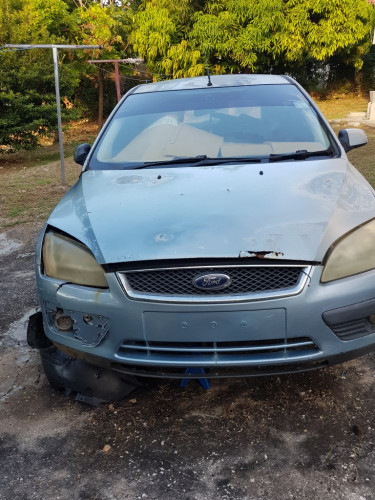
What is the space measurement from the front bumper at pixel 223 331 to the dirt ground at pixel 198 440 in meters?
0.35

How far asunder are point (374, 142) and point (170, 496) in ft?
37.6

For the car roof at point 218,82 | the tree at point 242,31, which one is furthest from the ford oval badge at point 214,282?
the tree at point 242,31

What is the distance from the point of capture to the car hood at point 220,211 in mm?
2182

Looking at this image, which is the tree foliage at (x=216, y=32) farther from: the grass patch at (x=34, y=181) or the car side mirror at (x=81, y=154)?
the car side mirror at (x=81, y=154)

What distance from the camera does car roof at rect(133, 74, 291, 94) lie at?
3.95 meters

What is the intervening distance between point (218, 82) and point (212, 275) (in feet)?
7.81

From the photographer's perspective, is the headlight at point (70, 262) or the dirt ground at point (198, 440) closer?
the dirt ground at point (198, 440)

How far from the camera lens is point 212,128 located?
3.47 metres

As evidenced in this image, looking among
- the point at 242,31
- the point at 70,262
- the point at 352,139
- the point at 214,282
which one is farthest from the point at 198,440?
the point at 242,31

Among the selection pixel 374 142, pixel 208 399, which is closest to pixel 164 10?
pixel 374 142

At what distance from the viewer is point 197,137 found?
340 centimetres

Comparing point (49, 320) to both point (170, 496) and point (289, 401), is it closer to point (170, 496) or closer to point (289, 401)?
point (170, 496)

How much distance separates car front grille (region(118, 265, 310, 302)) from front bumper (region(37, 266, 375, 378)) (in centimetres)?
4

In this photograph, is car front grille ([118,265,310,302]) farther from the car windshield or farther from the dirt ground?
the car windshield
